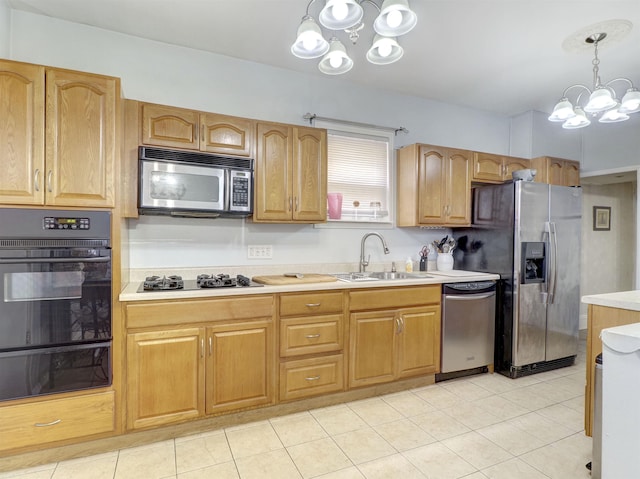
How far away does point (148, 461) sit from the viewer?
6.23 ft

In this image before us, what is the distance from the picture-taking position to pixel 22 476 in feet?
5.78

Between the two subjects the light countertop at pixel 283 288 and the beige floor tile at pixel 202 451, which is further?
the light countertop at pixel 283 288

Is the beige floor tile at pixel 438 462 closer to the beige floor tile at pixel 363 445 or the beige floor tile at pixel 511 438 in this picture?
the beige floor tile at pixel 363 445

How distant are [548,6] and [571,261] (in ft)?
7.50

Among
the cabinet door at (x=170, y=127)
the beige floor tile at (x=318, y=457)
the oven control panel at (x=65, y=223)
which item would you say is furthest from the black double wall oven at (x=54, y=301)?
the beige floor tile at (x=318, y=457)

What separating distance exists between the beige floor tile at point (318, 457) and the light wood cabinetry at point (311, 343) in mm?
384

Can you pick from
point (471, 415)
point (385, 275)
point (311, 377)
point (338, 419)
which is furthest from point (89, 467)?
point (385, 275)

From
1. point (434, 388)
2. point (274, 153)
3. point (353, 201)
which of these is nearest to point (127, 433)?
point (274, 153)

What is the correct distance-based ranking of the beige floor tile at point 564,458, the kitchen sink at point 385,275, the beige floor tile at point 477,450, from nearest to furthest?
1. the beige floor tile at point 564,458
2. the beige floor tile at point 477,450
3. the kitchen sink at point 385,275

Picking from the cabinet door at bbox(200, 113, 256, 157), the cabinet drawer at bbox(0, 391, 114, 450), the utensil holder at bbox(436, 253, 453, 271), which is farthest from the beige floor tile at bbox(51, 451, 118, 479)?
the utensil holder at bbox(436, 253, 453, 271)

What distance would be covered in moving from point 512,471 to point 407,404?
841 millimetres

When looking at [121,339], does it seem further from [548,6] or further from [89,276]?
[548,6]

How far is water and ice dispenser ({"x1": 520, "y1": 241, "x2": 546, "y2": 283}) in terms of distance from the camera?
3.08 m

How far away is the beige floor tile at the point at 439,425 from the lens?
2.20 metres
